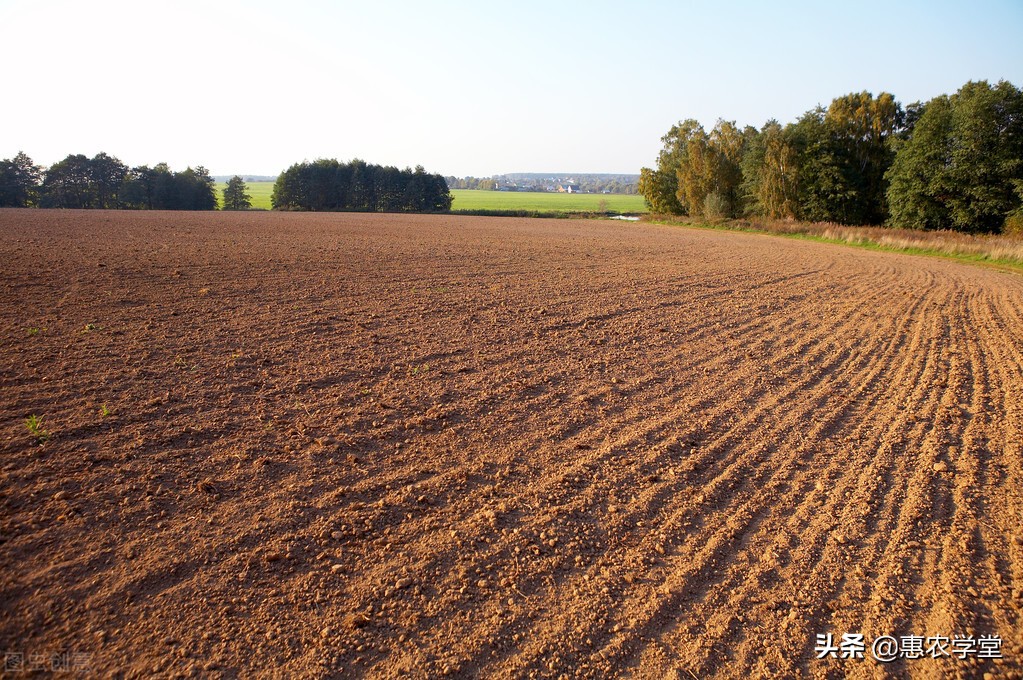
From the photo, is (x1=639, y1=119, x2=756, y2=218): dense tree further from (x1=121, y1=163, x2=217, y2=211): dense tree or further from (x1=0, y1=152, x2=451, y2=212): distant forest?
(x1=121, y1=163, x2=217, y2=211): dense tree

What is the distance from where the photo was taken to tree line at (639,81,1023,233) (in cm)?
3509

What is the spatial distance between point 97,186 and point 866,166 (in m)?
81.8

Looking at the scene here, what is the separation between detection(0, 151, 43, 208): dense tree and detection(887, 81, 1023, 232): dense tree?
3339 inches

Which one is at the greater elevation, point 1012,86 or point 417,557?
point 1012,86

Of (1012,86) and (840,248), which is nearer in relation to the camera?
(840,248)

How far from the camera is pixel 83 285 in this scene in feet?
42.9

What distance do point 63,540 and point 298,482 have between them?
64.3 inches

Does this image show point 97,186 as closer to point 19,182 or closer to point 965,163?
point 19,182

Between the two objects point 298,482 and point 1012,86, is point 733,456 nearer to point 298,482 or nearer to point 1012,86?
point 298,482

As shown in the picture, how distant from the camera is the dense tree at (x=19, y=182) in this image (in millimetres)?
65062

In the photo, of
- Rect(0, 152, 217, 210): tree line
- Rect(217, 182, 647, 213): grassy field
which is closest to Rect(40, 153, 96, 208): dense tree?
Rect(0, 152, 217, 210): tree line

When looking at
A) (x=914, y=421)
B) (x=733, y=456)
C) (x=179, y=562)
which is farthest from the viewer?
(x=914, y=421)

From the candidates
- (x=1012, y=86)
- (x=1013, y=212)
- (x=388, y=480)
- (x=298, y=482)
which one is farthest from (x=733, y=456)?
(x=1012, y=86)

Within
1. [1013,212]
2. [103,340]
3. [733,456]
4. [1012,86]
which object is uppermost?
[1012,86]
